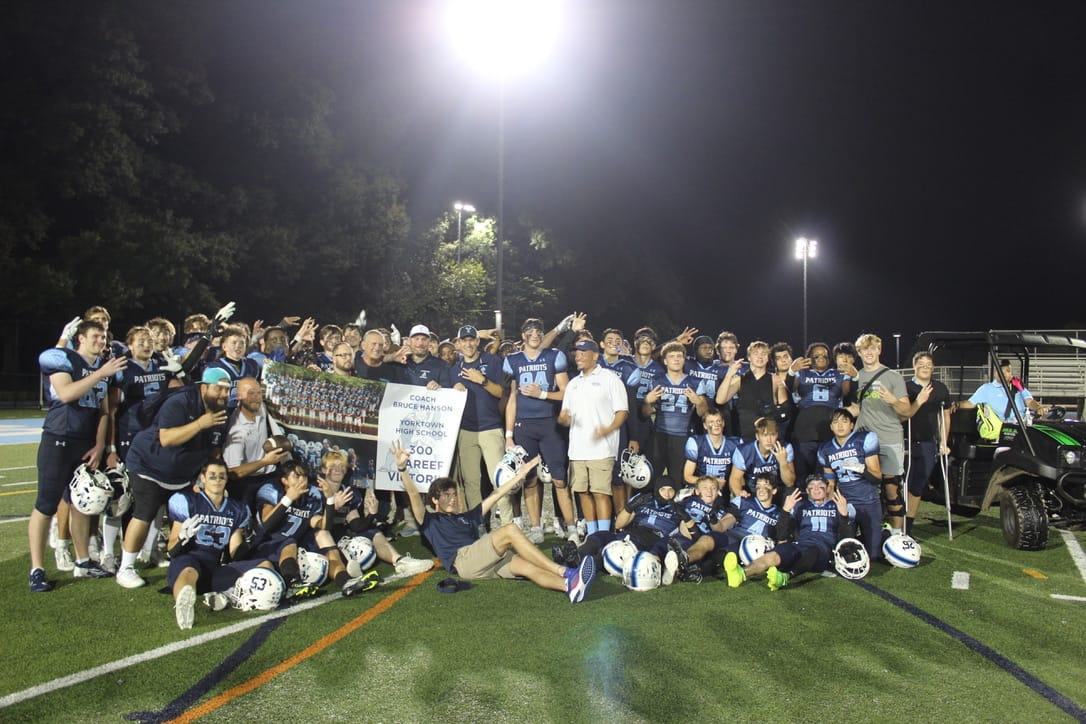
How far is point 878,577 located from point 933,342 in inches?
135

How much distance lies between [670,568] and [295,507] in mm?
2940

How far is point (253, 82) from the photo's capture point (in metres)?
25.9

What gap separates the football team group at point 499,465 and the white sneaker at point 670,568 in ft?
0.04

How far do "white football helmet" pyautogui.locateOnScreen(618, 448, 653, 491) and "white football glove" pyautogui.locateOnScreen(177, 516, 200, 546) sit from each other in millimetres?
3790

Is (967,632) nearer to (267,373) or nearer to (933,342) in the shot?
(933,342)

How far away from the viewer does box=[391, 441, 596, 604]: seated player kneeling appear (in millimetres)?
5992

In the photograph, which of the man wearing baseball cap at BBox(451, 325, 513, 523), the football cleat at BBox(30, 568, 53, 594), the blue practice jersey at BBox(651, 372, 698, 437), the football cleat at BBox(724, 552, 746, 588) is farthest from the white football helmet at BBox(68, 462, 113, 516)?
the blue practice jersey at BBox(651, 372, 698, 437)

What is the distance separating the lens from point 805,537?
6.73m

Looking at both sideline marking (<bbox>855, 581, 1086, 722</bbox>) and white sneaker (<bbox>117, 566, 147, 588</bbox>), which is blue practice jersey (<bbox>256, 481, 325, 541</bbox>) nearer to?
white sneaker (<bbox>117, 566, 147, 588</bbox>)

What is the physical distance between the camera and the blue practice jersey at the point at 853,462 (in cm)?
716

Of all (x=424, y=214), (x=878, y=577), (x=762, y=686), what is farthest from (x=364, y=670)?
(x=424, y=214)

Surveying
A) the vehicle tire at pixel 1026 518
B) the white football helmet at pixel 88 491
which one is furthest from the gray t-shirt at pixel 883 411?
the white football helmet at pixel 88 491

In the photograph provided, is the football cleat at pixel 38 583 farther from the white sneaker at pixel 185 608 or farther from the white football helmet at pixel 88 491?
the white sneaker at pixel 185 608

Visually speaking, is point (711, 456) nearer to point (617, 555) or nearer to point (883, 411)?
point (617, 555)
